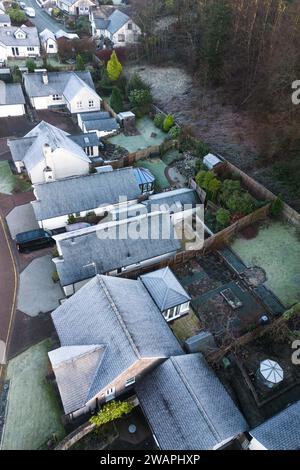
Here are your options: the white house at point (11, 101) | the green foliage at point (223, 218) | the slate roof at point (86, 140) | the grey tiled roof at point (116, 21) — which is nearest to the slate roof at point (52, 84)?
the white house at point (11, 101)

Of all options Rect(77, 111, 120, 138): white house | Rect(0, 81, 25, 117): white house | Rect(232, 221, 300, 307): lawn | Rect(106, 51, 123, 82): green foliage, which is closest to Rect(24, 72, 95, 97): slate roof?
Rect(0, 81, 25, 117): white house

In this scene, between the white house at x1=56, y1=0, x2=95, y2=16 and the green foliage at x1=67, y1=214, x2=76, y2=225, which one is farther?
the white house at x1=56, y1=0, x2=95, y2=16

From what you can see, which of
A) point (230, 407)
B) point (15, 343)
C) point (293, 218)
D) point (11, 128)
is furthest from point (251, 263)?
point (11, 128)

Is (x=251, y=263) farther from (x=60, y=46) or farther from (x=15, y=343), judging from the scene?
(x=60, y=46)

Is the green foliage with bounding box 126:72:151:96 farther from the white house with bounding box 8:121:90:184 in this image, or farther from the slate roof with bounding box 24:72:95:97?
the white house with bounding box 8:121:90:184

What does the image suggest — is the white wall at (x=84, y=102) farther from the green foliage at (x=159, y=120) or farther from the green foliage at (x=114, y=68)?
the green foliage at (x=159, y=120)

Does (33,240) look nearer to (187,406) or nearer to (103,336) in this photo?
(103,336)
